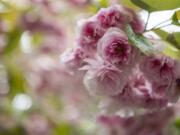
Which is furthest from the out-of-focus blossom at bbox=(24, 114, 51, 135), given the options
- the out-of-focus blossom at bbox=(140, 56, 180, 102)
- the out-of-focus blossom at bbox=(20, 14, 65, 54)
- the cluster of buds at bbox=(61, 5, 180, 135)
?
the out-of-focus blossom at bbox=(140, 56, 180, 102)

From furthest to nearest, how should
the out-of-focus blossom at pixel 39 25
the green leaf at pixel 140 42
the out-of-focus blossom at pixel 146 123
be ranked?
the out-of-focus blossom at pixel 39 25, the out-of-focus blossom at pixel 146 123, the green leaf at pixel 140 42

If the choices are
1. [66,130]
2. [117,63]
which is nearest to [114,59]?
[117,63]

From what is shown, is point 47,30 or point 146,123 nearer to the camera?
point 146,123

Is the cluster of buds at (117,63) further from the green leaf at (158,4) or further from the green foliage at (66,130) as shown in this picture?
the green foliage at (66,130)

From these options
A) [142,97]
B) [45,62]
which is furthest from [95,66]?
[45,62]

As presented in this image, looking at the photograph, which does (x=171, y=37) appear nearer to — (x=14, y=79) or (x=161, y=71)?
(x=161, y=71)

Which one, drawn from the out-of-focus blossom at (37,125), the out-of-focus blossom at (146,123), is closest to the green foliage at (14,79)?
the out-of-focus blossom at (37,125)
